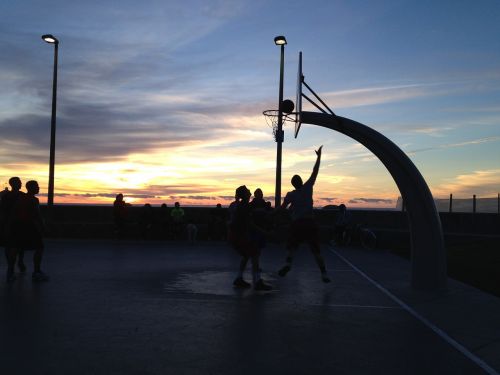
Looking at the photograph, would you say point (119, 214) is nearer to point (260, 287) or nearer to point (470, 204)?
point (260, 287)

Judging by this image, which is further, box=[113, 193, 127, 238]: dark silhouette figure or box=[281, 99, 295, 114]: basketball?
box=[113, 193, 127, 238]: dark silhouette figure

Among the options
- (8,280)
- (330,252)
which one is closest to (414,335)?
(8,280)

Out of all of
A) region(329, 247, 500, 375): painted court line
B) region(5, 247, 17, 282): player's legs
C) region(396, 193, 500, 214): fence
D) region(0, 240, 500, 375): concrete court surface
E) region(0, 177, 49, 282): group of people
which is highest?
region(396, 193, 500, 214): fence

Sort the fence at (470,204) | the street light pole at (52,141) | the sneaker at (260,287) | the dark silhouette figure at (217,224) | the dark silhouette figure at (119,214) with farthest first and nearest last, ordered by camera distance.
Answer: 1. the fence at (470,204)
2. the dark silhouette figure at (217,224)
3. the street light pole at (52,141)
4. the dark silhouette figure at (119,214)
5. the sneaker at (260,287)

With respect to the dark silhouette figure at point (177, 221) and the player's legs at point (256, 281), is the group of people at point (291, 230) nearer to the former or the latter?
the player's legs at point (256, 281)

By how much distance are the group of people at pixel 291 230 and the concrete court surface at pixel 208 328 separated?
1.74 feet

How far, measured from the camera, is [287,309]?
24.2ft

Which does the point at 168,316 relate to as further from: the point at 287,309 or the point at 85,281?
the point at 85,281

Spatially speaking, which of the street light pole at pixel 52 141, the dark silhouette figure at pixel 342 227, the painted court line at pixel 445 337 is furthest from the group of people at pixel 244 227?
the street light pole at pixel 52 141

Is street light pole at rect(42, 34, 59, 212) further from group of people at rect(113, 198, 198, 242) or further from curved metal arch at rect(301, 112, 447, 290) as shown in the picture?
curved metal arch at rect(301, 112, 447, 290)

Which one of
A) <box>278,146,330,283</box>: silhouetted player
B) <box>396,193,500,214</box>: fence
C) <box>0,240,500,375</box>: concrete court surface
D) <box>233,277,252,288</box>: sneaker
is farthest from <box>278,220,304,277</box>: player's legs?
<box>396,193,500,214</box>: fence

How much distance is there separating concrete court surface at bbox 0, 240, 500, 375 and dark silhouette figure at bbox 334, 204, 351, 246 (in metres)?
9.01

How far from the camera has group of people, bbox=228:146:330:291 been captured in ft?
30.6

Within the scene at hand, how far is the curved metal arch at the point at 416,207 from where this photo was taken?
9305 millimetres
